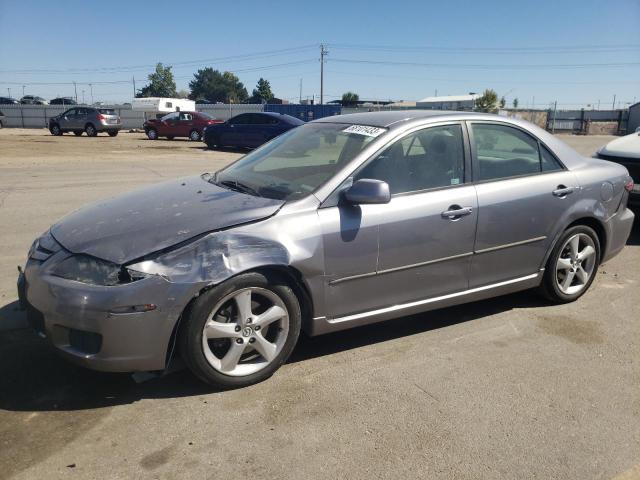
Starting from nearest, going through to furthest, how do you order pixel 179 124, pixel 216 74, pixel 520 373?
pixel 520 373 < pixel 179 124 < pixel 216 74

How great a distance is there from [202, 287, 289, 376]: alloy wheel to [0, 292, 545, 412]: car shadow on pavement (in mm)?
233

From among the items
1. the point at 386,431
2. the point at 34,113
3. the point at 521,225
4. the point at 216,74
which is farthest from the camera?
→ the point at 216,74

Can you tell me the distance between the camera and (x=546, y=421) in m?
3.05

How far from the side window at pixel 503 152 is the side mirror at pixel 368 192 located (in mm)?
1032

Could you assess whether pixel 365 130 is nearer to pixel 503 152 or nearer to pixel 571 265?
pixel 503 152

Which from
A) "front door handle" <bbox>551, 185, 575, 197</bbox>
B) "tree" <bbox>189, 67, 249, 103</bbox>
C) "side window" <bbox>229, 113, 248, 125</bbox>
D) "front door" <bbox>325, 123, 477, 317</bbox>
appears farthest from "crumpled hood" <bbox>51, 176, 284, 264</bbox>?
"tree" <bbox>189, 67, 249, 103</bbox>

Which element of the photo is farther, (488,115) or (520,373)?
(488,115)

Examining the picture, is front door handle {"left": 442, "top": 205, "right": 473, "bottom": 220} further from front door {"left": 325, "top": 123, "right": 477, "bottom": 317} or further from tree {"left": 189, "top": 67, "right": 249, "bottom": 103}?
tree {"left": 189, "top": 67, "right": 249, "bottom": 103}

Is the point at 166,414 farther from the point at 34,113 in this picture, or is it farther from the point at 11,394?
the point at 34,113

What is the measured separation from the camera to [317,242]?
133 inches

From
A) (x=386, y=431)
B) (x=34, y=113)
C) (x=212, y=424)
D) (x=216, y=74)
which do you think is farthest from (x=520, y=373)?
(x=216, y=74)

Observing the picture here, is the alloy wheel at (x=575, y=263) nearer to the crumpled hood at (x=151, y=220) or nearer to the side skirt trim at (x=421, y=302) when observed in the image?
the side skirt trim at (x=421, y=302)

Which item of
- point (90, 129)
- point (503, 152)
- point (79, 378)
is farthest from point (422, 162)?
point (90, 129)

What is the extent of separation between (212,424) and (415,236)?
174 cm
